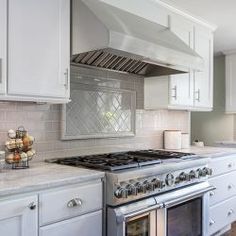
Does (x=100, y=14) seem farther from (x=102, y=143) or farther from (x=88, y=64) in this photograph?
(x=102, y=143)

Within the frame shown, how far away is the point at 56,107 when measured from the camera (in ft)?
8.28

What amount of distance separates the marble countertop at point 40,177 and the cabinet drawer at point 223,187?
5.28ft

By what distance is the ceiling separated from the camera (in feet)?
9.70

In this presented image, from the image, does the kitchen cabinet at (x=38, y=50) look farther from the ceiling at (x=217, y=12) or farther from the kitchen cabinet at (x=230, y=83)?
the kitchen cabinet at (x=230, y=83)

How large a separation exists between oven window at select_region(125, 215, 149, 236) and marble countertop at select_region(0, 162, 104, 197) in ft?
1.31

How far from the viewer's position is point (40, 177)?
174 cm

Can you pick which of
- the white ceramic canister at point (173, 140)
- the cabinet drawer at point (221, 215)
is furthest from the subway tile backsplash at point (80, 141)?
the cabinet drawer at point (221, 215)

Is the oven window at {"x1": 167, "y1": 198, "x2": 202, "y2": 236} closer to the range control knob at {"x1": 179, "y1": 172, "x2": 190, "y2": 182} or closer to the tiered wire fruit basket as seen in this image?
the range control knob at {"x1": 179, "y1": 172, "x2": 190, "y2": 182}

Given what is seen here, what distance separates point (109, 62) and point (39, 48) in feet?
2.90

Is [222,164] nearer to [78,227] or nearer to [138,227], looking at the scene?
[138,227]

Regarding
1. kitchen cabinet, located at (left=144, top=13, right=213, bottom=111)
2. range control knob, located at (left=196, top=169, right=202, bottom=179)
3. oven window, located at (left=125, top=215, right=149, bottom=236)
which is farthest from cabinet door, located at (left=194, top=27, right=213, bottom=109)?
oven window, located at (left=125, top=215, right=149, bottom=236)

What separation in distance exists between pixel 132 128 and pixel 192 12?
1.37 meters

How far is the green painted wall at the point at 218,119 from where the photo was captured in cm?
511

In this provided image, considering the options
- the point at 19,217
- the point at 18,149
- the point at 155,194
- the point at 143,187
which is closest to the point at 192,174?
the point at 155,194
